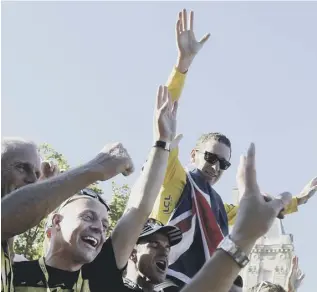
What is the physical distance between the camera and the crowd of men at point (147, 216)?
8.16ft

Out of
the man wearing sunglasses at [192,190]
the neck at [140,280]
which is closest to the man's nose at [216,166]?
the man wearing sunglasses at [192,190]

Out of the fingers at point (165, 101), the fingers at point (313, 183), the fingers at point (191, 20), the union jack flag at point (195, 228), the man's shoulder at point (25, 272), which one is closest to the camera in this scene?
the man's shoulder at point (25, 272)

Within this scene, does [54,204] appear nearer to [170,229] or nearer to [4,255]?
[4,255]

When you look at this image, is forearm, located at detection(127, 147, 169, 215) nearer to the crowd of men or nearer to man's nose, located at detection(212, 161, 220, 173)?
the crowd of men

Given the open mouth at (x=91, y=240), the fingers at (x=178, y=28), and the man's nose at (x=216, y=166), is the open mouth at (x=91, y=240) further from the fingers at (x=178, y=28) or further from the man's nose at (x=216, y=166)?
the fingers at (x=178, y=28)

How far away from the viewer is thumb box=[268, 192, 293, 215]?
249cm

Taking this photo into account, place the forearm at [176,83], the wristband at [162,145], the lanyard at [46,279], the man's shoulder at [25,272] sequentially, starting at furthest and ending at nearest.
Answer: the forearm at [176,83] < the wristband at [162,145] < the lanyard at [46,279] < the man's shoulder at [25,272]

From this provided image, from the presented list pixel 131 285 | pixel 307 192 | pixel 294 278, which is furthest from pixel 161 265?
pixel 294 278

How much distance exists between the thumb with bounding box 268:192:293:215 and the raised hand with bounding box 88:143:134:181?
701 millimetres

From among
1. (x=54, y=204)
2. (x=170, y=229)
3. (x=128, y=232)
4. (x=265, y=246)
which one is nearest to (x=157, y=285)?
(x=170, y=229)

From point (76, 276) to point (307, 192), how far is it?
3.36 metres

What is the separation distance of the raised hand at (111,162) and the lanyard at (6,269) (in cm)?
49

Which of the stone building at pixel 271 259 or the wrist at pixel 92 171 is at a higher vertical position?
the stone building at pixel 271 259

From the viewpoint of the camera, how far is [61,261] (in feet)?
11.3
